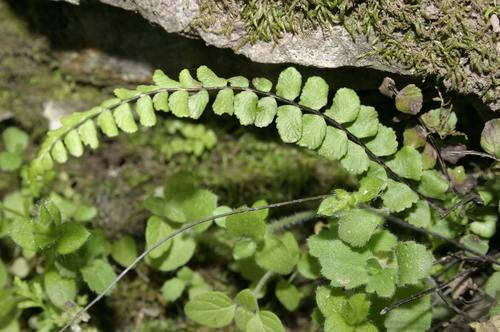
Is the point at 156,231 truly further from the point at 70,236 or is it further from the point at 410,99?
the point at 410,99

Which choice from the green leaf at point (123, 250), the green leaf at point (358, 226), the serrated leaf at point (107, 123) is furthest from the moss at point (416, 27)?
the green leaf at point (123, 250)

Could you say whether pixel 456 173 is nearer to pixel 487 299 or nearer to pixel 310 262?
pixel 487 299

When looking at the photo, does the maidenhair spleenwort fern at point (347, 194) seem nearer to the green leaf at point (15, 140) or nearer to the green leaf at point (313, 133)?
the green leaf at point (313, 133)

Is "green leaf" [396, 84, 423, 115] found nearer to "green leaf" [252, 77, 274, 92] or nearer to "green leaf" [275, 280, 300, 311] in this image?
"green leaf" [252, 77, 274, 92]

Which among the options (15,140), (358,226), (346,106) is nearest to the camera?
(358,226)

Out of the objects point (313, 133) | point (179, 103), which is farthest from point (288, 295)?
point (179, 103)

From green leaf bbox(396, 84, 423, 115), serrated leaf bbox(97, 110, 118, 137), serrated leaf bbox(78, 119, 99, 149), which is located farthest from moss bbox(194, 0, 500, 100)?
serrated leaf bbox(78, 119, 99, 149)
